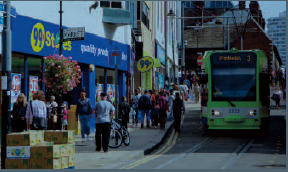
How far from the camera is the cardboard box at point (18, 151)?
9425 mm

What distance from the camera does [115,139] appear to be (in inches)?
611

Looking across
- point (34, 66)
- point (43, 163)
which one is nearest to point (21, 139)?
point (43, 163)

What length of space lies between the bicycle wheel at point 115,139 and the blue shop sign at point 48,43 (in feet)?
12.0

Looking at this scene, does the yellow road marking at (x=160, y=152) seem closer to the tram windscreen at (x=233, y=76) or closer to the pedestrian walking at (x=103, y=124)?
the pedestrian walking at (x=103, y=124)

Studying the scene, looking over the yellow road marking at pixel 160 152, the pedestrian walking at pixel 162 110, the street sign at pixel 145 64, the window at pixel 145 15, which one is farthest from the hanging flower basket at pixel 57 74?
the window at pixel 145 15

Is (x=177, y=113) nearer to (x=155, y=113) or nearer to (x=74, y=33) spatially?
(x=155, y=113)

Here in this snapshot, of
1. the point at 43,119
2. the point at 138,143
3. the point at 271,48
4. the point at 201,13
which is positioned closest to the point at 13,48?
the point at 43,119

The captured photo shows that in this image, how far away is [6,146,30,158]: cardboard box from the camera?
9425mm

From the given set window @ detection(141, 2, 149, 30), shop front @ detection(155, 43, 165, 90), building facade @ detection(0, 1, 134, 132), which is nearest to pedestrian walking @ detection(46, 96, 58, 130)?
building facade @ detection(0, 1, 134, 132)

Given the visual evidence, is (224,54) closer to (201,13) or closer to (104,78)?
(104,78)

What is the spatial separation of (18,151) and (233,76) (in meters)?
11.6

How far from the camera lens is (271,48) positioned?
290 ft

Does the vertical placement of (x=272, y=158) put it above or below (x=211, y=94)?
below

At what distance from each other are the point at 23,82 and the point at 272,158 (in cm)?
784
